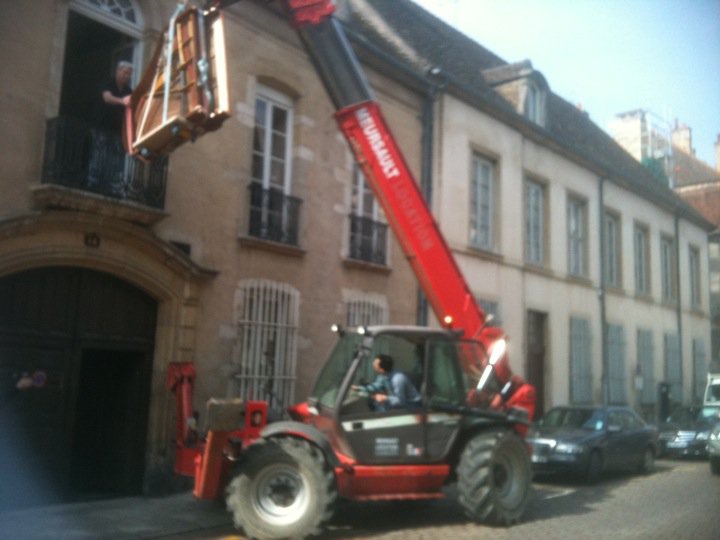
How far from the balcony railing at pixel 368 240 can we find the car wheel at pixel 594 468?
4615 mm

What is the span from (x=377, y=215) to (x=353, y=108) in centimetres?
472

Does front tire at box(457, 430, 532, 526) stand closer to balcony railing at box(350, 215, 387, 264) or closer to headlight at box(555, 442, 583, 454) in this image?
headlight at box(555, 442, 583, 454)

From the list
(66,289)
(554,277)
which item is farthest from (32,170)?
(554,277)

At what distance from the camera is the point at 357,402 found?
736cm

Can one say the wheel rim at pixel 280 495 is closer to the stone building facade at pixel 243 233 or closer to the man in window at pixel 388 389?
the man in window at pixel 388 389

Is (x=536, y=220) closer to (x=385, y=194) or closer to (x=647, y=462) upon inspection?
(x=647, y=462)

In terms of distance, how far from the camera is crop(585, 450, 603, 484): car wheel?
11.1 meters

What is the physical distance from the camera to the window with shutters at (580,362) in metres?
18.0

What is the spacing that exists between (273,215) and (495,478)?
531cm

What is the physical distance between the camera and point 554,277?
17656 mm

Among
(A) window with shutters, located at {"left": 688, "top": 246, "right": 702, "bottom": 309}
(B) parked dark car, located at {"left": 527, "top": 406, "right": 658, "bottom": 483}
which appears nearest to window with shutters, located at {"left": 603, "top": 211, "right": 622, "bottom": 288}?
(A) window with shutters, located at {"left": 688, "top": 246, "right": 702, "bottom": 309}

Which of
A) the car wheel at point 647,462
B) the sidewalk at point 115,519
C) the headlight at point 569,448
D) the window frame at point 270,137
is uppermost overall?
the window frame at point 270,137

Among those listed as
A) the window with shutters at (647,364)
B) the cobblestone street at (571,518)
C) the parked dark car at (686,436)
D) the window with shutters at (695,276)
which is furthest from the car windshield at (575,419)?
the window with shutters at (695,276)

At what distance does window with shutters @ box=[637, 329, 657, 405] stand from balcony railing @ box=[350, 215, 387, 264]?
36.4 ft
